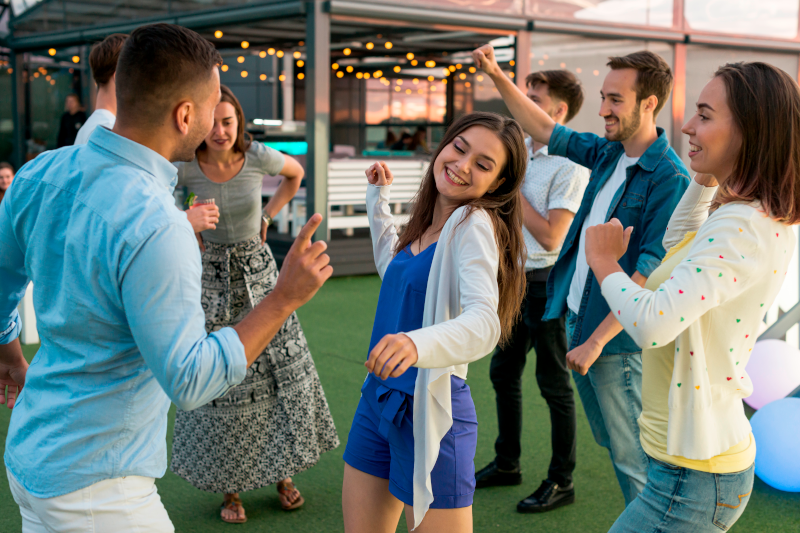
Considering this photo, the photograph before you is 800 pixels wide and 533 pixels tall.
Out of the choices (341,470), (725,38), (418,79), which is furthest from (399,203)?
(418,79)

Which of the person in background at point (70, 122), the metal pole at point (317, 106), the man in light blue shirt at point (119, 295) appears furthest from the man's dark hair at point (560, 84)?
the person in background at point (70, 122)

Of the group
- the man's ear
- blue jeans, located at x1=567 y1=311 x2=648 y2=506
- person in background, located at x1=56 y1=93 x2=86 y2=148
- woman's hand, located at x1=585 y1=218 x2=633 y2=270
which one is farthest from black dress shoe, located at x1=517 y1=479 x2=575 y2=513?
person in background, located at x1=56 y1=93 x2=86 y2=148

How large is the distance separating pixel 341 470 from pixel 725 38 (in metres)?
10.7

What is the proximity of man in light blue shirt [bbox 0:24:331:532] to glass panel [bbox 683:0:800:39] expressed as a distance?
11.5 m

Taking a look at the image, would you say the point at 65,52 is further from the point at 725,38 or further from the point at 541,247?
the point at 541,247

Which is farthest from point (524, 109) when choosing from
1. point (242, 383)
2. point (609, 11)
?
point (609, 11)

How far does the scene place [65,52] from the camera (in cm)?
1482

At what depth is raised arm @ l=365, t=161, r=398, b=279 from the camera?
2297 millimetres

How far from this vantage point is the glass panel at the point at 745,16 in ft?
37.3

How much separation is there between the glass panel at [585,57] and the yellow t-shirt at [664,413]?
8.87m

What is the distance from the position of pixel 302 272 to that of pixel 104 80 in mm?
2144

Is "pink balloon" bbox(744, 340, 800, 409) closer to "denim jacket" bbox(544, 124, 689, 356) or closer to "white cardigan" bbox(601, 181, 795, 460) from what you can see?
"denim jacket" bbox(544, 124, 689, 356)

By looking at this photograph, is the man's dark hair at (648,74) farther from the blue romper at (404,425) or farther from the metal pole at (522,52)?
the metal pole at (522,52)

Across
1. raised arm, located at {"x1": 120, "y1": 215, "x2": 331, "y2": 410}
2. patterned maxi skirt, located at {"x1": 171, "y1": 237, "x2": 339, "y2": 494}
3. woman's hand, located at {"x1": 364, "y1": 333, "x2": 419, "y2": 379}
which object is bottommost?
patterned maxi skirt, located at {"x1": 171, "y1": 237, "x2": 339, "y2": 494}
